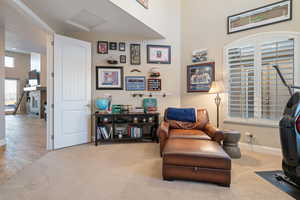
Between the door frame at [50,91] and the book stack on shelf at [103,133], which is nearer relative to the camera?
the door frame at [50,91]

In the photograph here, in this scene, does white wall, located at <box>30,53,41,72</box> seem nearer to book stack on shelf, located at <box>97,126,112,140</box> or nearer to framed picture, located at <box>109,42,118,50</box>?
framed picture, located at <box>109,42,118,50</box>

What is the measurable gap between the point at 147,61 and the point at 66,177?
119 inches

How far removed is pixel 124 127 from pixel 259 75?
3.11 metres

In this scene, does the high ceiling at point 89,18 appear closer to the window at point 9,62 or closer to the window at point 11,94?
the window at point 9,62

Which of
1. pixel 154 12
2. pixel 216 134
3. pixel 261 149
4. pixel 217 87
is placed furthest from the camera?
pixel 154 12

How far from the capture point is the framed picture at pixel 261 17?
295cm

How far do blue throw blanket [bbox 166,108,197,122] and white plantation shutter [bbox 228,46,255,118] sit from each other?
0.85 m

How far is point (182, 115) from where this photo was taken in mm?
3520

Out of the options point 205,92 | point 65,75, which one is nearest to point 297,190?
point 205,92

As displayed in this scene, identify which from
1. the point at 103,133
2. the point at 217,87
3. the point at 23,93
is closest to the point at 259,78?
the point at 217,87

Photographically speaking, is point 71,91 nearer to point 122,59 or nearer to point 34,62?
point 122,59

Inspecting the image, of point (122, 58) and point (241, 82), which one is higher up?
point (122, 58)

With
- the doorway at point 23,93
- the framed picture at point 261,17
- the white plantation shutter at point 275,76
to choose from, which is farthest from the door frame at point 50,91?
the white plantation shutter at point 275,76

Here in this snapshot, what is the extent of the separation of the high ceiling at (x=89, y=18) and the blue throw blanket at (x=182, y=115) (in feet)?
Result: 6.28
